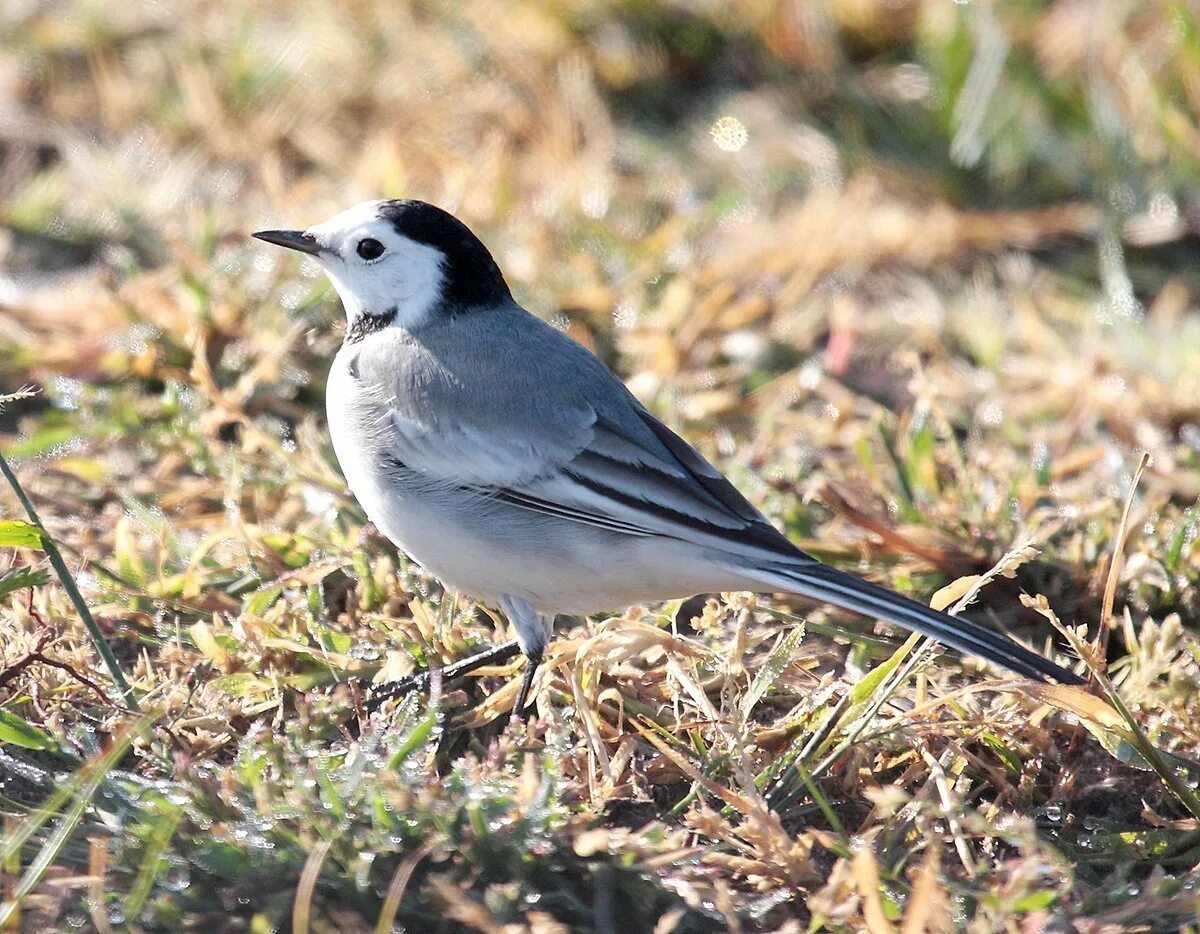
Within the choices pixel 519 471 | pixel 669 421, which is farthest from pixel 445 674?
pixel 669 421

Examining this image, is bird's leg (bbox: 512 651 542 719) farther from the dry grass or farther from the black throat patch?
the black throat patch

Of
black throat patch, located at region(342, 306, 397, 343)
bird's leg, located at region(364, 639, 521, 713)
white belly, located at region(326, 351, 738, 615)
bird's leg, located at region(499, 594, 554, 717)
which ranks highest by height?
black throat patch, located at region(342, 306, 397, 343)

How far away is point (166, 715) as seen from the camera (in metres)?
3.66

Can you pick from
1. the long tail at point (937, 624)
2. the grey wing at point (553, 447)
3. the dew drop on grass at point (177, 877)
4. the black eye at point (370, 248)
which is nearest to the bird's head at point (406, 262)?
the black eye at point (370, 248)

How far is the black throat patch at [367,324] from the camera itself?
14.5ft

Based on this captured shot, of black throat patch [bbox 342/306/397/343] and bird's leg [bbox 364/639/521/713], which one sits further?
black throat patch [bbox 342/306/397/343]

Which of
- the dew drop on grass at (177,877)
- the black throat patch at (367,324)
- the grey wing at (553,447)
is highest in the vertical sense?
the black throat patch at (367,324)

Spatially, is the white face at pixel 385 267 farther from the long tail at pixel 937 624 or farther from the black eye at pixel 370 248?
the long tail at pixel 937 624

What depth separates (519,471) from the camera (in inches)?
155

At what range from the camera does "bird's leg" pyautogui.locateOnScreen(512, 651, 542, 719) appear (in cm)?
375

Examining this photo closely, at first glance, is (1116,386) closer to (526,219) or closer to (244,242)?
(526,219)

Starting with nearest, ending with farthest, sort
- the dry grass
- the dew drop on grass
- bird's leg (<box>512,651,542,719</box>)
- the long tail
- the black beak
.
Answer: the dew drop on grass → the dry grass → the long tail → bird's leg (<box>512,651,542,719</box>) → the black beak

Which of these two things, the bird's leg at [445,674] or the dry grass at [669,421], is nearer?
the dry grass at [669,421]

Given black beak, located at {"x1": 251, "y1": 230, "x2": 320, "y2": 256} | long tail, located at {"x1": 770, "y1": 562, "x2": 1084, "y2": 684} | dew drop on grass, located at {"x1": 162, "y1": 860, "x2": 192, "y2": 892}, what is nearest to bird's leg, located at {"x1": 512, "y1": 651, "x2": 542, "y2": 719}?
long tail, located at {"x1": 770, "y1": 562, "x2": 1084, "y2": 684}
